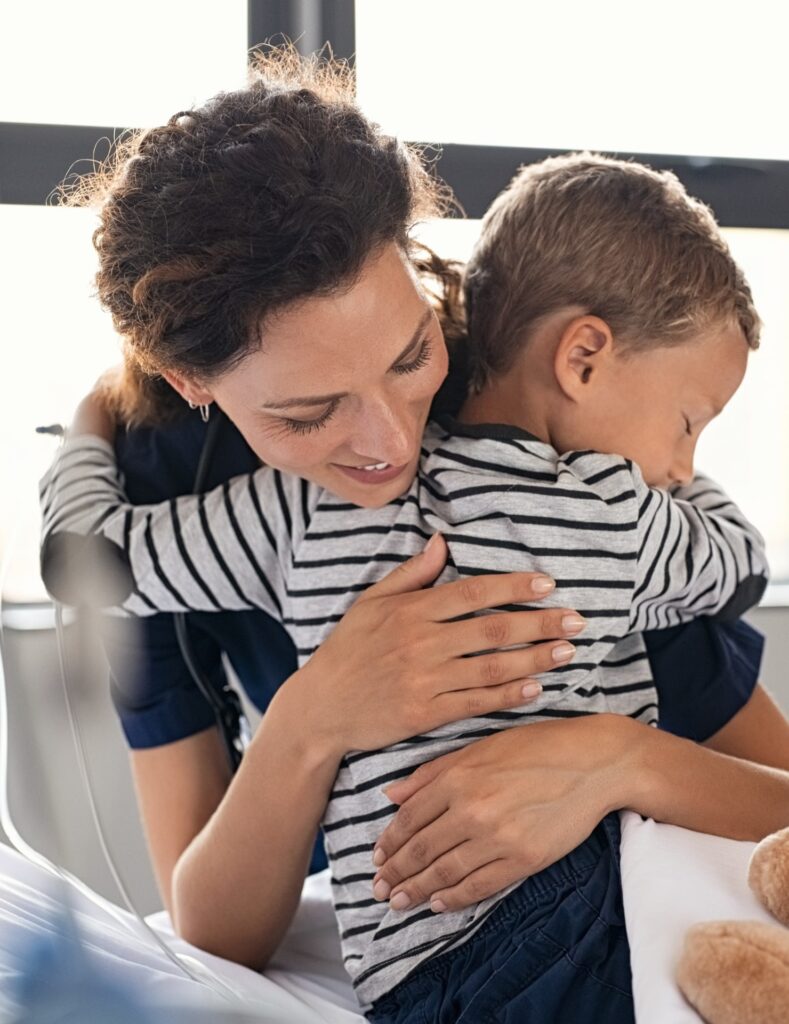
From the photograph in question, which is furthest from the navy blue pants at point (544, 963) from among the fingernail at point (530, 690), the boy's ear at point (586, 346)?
the boy's ear at point (586, 346)

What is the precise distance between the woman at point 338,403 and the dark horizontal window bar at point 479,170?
39 cm

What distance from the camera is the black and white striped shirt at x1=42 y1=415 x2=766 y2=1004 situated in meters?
1.02

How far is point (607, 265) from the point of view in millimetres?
1145

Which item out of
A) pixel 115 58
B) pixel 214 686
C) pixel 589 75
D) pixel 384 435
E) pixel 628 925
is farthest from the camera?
pixel 589 75

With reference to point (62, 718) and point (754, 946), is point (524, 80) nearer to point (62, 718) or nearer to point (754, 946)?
point (62, 718)

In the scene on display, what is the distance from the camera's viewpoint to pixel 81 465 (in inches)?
49.8

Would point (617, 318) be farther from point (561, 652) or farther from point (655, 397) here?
point (561, 652)

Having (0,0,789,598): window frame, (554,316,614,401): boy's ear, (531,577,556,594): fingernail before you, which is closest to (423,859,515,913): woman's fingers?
(531,577,556,594): fingernail

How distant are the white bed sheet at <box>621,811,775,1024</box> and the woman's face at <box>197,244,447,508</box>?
38 centimetres

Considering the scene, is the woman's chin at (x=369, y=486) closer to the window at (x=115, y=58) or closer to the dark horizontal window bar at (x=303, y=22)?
the window at (x=115, y=58)

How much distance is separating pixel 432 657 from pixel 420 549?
122mm

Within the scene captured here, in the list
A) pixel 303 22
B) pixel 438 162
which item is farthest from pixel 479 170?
pixel 303 22

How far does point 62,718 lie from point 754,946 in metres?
0.71

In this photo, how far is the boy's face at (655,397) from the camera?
3.74 ft
